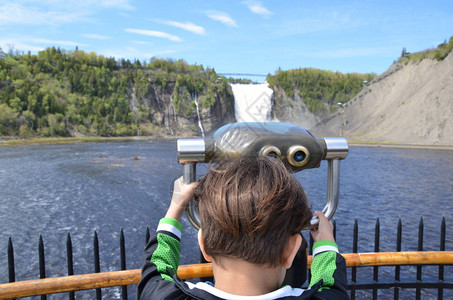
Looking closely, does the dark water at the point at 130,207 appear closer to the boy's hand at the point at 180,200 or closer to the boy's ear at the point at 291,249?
the boy's hand at the point at 180,200

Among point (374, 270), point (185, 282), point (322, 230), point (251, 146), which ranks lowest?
point (374, 270)

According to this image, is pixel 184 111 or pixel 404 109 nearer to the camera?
pixel 404 109

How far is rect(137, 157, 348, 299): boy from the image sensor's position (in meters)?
1.07

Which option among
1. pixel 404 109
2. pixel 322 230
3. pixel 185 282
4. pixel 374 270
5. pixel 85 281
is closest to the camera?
pixel 185 282

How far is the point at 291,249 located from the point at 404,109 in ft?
185

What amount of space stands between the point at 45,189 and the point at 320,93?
93095 millimetres

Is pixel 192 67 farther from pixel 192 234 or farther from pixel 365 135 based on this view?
pixel 192 234

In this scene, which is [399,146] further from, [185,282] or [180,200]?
[185,282]

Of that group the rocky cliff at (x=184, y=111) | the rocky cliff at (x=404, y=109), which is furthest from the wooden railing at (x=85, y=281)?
the rocky cliff at (x=184, y=111)

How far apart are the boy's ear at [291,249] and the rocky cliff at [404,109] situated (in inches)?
1829

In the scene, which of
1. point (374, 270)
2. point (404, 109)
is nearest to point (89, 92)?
point (404, 109)

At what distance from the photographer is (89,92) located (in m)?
93.4

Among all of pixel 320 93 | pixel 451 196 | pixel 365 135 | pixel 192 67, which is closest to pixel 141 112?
pixel 192 67

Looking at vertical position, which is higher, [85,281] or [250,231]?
[250,231]
